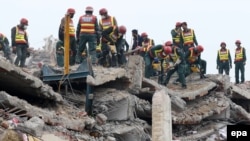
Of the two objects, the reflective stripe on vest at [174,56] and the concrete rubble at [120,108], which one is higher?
the reflective stripe on vest at [174,56]

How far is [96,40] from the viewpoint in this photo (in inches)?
581

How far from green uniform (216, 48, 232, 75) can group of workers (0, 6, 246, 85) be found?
0.11 meters

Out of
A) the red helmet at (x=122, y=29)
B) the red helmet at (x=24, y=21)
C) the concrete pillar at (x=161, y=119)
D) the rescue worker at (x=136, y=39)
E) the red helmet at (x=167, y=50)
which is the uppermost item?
the red helmet at (x=24, y=21)

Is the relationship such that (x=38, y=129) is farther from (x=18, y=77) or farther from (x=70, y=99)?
(x=70, y=99)

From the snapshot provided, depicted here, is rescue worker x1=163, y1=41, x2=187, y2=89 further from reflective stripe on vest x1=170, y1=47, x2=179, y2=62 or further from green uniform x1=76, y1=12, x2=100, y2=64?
A: green uniform x1=76, y1=12, x2=100, y2=64

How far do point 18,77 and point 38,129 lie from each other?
171 centimetres

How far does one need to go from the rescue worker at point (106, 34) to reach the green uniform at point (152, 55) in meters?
1.51

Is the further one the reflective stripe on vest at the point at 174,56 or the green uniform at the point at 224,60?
the green uniform at the point at 224,60

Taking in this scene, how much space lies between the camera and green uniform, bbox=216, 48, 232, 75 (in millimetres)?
20406

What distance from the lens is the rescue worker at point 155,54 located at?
17.0 meters

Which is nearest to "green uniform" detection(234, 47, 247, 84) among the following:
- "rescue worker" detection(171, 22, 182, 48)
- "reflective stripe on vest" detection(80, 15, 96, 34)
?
"rescue worker" detection(171, 22, 182, 48)

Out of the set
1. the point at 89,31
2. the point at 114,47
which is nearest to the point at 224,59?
the point at 114,47

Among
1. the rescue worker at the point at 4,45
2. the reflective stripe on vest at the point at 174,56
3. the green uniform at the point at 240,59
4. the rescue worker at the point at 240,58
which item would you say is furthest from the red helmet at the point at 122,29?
the green uniform at the point at 240,59

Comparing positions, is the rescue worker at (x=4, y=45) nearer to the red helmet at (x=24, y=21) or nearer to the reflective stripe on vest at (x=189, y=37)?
the red helmet at (x=24, y=21)
